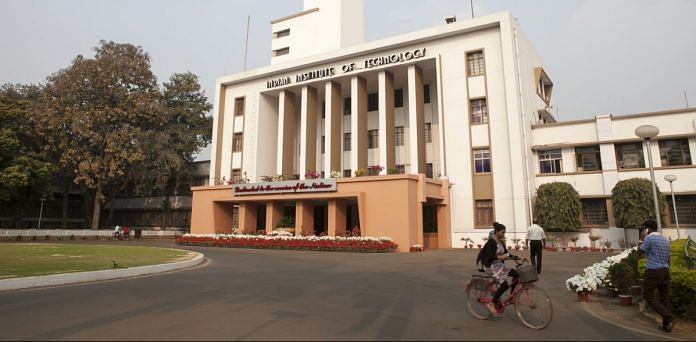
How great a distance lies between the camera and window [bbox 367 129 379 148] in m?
34.0

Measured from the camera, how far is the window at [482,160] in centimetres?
2717

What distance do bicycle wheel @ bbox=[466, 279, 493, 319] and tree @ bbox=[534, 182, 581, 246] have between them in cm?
1986

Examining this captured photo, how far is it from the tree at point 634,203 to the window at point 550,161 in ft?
13.2

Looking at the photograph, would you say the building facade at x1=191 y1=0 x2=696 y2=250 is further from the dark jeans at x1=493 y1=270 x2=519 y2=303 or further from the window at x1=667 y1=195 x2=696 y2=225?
the dark jeans at x1=493 y1=270 x2=519 y2=303

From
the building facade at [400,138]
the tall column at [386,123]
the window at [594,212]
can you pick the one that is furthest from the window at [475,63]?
the window at [594,212]

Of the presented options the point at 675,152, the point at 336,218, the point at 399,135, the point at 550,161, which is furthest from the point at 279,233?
the point at 675,152

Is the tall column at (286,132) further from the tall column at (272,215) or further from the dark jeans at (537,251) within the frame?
the dark jeans at (537,251)

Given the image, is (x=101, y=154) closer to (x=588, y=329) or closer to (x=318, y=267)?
(x=318, y=267)

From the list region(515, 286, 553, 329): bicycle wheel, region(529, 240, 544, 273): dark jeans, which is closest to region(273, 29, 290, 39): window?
region(529, 240, 544, 273): dark jeans

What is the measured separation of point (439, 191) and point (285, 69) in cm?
1765

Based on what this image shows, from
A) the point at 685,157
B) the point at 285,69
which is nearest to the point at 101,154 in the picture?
the point at 285,69

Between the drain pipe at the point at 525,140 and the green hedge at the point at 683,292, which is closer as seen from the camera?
the green hedge at the point at 683,292

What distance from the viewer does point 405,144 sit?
1291 inches

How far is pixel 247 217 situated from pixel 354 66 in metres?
14.3
